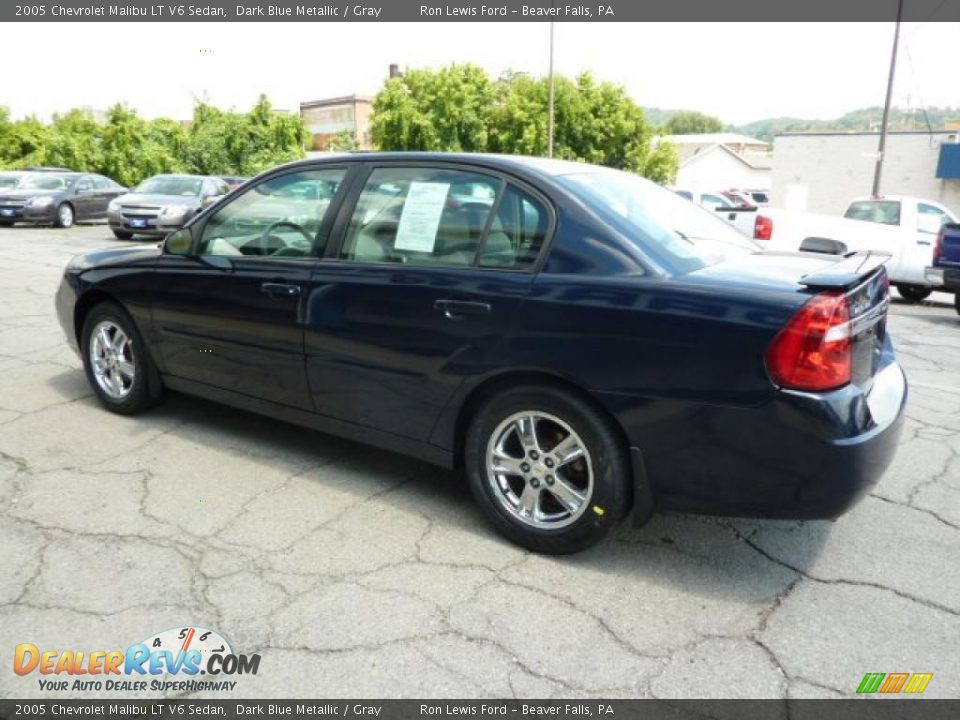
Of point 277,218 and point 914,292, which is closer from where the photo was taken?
point 277,218

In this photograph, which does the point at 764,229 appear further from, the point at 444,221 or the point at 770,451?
the point at 770,451

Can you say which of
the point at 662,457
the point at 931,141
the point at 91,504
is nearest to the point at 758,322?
the point at 662,457

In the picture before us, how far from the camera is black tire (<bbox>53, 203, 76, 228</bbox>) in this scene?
755 inches

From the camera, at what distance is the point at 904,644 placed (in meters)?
2.52

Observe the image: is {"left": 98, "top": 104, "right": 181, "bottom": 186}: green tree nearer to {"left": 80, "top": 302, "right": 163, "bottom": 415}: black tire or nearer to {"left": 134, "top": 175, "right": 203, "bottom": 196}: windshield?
{"left": 134, "top": 175, "right": 203, "bottom": 196}: windshield

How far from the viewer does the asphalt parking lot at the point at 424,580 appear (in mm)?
2395

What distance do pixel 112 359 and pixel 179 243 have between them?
996mm

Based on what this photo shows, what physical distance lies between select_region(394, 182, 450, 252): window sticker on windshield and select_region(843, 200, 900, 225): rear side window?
1101 cm

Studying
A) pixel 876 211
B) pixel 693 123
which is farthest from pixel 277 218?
pixel 693 123

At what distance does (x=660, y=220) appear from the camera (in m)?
3.30

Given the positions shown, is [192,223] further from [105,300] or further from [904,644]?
[904,644]

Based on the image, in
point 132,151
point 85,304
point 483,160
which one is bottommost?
point 85,304

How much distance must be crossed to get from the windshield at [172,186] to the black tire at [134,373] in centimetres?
1337

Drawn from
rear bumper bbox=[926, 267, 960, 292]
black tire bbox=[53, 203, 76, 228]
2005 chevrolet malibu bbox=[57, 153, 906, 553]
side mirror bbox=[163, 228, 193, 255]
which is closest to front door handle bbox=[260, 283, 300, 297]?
2005 chevrolet malibu bbox=[57, 153, 906, 553]
